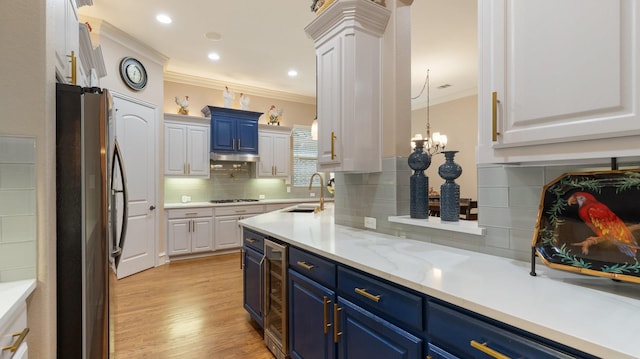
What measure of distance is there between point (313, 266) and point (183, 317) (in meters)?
1.84

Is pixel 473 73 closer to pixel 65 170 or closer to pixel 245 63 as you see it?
pixel 245 63

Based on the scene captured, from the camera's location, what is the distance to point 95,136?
1419mm

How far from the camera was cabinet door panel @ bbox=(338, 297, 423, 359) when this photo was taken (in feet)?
3.76

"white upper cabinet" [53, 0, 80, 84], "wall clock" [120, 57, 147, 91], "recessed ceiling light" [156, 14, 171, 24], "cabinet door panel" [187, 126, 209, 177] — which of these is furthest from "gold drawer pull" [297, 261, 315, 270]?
"cabinet door panel" [187, 126, 209, 177]

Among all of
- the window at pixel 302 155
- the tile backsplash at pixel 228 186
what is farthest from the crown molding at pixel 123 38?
the window at pixel 302 155

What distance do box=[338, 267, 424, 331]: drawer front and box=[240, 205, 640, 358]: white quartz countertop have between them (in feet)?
0.17

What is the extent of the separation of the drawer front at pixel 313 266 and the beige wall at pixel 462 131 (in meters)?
5.01

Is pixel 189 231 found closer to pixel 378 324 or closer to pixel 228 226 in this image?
pixel 228 226

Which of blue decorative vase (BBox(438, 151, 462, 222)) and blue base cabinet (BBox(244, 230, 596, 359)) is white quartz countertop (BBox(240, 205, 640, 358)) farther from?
blue decorative vase (BBox(438, 151, 462, 222))

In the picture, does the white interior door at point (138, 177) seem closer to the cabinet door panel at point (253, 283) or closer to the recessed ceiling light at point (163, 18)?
the recessed ceiling light at point (163, 18)

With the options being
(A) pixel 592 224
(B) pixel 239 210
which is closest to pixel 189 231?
(B) pixel 239 210

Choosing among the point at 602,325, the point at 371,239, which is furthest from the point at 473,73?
the point at 602,325

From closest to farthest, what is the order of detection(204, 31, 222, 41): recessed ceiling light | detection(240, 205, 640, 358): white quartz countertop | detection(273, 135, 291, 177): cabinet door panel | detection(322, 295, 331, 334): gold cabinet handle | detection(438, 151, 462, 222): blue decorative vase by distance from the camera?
detection(240, 205, 640, 358): white quartz countertop → detection(322, 295, 331, 334): gold cabinet handle → detection(438, 151, 462, 222): blue decorative vase → detection(204, 31, 222, 41): recessed ceiling light → detection(273, 135, 291, 177): cabinet door panel

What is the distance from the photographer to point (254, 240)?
2.48 m
